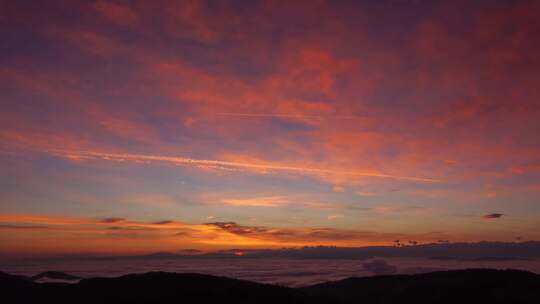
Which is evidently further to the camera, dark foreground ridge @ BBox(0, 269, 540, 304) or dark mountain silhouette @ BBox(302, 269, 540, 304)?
dark mountain silhouette @ BBox(302, 269, 540, 304)

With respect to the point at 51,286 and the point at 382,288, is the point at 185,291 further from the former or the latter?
the point at 382,288

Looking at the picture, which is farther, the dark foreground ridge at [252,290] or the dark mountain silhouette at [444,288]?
the dark mountain silhouette at [444,288]

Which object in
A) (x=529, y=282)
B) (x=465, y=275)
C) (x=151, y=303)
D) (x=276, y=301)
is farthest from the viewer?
(x=465, y=275)

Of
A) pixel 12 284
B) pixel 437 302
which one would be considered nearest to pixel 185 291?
pixel 12 284

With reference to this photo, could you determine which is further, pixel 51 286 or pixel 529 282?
pixel 529 282

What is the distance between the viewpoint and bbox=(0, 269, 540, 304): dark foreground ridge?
91.1 metres

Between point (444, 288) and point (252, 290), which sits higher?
point (252, 290)

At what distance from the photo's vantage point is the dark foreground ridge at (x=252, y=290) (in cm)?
9112

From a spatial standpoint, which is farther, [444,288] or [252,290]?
[444,288]

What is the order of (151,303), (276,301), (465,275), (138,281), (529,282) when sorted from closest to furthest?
1. (151,303)
2. (276,301)
3. (138,281)
4. (529,282)
5. (465,275)

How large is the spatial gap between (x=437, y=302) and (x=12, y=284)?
103108 millimetres

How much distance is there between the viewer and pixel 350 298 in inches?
4877

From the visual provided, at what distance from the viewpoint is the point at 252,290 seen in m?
100

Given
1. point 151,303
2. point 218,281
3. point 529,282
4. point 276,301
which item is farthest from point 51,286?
point 529,282
